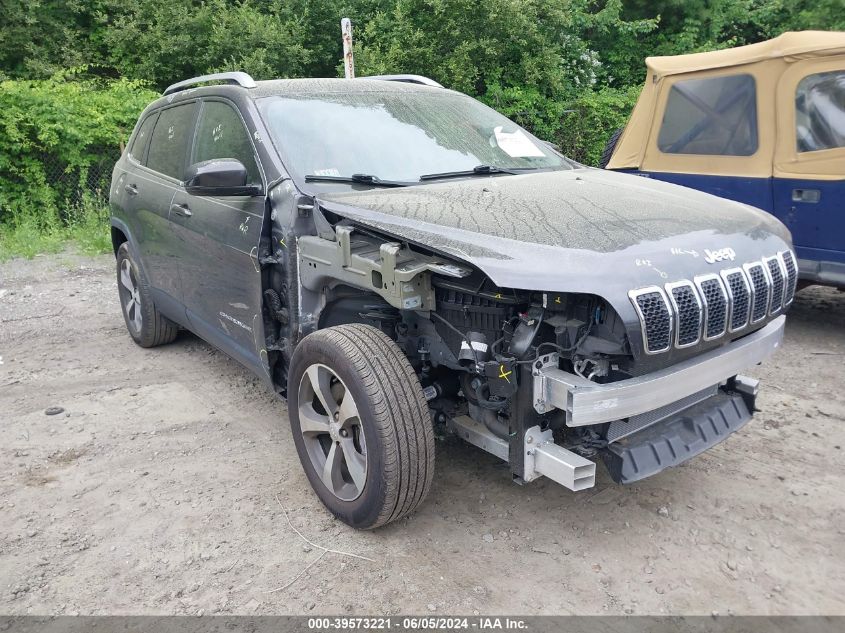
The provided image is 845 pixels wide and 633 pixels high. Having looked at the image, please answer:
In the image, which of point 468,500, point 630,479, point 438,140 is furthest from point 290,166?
point 630,479

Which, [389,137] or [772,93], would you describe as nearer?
[389,137]

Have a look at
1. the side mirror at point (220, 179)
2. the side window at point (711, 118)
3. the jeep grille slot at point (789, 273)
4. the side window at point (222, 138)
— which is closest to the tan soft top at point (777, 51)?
the side window at point (711, 118)

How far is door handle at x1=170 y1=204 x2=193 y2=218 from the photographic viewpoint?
4355 mm

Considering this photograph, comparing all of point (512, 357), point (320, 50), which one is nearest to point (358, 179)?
point (512, 357)

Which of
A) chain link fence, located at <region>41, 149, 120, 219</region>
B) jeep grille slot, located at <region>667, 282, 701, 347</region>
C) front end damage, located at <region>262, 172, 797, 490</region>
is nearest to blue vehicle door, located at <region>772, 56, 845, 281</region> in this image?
front end damage, located at <region>262, 172, 797, 490</region>

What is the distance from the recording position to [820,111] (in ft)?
Result: 18.3

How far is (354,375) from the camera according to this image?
9.50 ft

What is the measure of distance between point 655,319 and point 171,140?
361 centimetres

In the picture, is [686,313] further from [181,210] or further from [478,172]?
[181,210]

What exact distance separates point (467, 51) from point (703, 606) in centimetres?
1081

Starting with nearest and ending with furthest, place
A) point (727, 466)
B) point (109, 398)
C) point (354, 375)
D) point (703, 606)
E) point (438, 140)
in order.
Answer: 1. point (703, 606)
2. point (354, 375)
3. point (727, 466)
4. point (438, 140)
5. point (109, 398)

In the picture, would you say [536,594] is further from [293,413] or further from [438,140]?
[438,140]

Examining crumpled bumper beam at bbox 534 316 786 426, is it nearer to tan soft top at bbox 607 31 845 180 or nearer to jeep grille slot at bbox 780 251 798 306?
jeep grille slot at bbox 780 251 798 306

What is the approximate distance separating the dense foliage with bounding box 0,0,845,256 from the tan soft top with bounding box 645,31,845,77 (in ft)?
18.0
